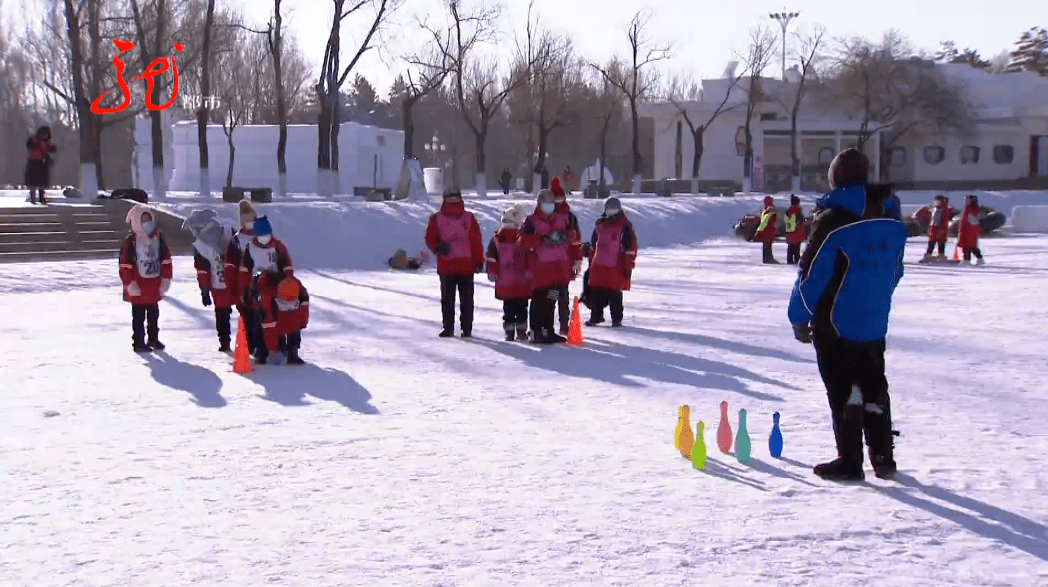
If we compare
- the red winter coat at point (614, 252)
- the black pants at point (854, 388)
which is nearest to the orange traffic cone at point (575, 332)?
the red winter coat at point (614, 252)

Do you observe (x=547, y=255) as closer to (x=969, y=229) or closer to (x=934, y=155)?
(x=969, y=229)

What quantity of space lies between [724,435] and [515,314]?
220 inches

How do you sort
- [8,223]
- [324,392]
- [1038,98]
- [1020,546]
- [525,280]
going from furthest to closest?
[1038,98], [8,223], [525,280], [324,392], [1020,546]

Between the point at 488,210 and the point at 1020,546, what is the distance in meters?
27.1

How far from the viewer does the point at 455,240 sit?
12.2 m

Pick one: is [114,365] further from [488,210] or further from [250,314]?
[488,210]

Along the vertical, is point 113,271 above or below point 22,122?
below

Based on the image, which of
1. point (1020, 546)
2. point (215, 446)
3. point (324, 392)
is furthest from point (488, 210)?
point (1020, 546)

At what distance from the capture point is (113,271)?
21203mm

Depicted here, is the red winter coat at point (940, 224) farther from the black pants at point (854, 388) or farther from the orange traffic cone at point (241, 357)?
the black pants at point (854, 388)

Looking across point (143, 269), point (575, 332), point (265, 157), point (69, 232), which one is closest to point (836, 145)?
point (265, 157)

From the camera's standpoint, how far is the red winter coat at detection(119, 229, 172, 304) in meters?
11.3

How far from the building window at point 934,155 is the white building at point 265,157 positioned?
28.7 metres

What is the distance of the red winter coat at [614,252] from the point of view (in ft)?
43.2
